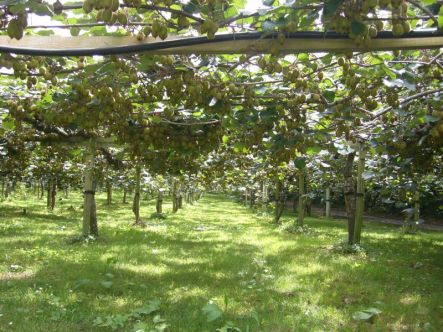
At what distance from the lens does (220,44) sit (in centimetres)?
284

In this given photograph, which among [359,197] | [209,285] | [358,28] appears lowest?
[209,285]

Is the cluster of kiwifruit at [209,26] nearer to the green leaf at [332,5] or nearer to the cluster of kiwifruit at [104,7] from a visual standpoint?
the cluster of kiwifruit at [104,7]

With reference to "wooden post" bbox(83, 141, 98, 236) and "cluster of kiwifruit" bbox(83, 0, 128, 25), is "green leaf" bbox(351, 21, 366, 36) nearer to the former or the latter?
"cluster of kiwifruit" bbox(83, 0, 128, 25)

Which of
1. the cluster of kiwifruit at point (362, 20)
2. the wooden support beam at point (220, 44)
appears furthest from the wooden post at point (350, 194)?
the cluster of kiwifruit at point (362, 20)

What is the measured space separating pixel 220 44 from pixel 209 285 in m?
5.80

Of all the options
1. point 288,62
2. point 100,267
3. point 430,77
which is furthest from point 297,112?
point 100,267

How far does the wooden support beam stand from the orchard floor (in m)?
3.51

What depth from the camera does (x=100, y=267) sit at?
8.70 meters

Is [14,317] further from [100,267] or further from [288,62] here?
[288,62]

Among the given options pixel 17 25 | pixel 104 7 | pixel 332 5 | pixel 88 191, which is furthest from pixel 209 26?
pixel 88 191

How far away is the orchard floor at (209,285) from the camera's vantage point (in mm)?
5773

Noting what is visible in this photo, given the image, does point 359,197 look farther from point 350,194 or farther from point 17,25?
point 17,25

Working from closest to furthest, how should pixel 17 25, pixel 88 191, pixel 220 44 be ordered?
pixel 17 25, pixel 220 44, pixel 88 191

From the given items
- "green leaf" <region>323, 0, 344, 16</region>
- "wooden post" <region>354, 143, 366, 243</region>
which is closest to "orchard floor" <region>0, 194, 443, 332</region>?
"wooden post" <region>354, 143, 366, 243</region>
